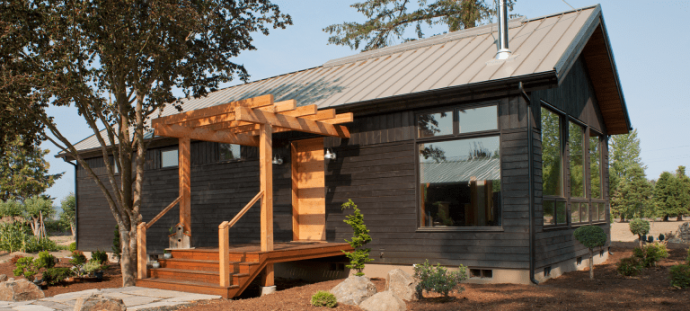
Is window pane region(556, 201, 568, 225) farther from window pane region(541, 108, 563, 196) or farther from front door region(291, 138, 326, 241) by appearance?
front door region(291, 138, 326, 241)

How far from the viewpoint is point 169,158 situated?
1305cm

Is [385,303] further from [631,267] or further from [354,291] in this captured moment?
[631,267]

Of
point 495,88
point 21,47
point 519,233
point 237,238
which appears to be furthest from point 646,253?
point 21,47

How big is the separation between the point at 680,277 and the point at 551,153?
2865 millimetres

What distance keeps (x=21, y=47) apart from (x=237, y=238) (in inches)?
208

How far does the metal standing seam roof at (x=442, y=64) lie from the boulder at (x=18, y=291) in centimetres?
543

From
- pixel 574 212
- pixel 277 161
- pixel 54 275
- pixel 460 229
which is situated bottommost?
pixel 54 275

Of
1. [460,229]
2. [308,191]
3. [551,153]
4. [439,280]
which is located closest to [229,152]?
[308,191]

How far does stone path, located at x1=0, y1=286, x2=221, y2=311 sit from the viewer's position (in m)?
6.50

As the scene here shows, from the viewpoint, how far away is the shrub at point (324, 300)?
6516 mm

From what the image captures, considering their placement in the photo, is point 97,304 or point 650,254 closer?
point 97,304

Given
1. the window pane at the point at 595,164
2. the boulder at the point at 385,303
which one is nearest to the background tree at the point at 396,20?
the window pane at the point at 595,164

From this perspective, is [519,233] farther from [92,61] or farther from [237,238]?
[92,61]

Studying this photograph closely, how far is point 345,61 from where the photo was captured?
12766mm
